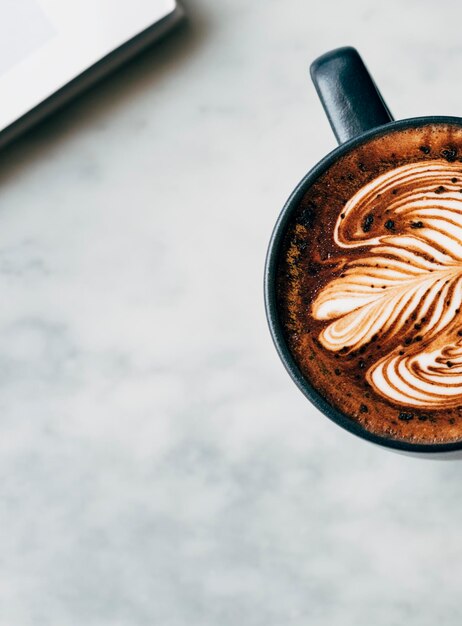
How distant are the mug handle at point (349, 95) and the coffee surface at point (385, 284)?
3 cm

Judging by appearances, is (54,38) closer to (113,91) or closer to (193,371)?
(113,91)

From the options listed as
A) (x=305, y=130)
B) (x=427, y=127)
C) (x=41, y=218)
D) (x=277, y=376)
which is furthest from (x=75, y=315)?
(x=427, y=127)

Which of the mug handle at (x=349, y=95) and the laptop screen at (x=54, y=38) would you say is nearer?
the mug handle at (x=349, y=95)

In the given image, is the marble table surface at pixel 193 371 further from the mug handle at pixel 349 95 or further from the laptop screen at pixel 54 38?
the mug handle at pixel 349 95

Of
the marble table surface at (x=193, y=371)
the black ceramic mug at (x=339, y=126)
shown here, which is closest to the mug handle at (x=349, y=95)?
the black ceramic mug at (x=339, y=126)

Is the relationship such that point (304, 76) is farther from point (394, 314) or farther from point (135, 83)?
point (394, 314)

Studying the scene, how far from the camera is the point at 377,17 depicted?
1.02 meters

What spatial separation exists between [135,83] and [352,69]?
0.33 metres

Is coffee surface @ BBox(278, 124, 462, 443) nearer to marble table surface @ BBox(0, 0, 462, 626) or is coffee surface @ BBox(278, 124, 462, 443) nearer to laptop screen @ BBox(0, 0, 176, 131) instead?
marble table surface @ BBox(0, 0, 462, 626)

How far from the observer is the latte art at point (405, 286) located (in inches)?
31.6

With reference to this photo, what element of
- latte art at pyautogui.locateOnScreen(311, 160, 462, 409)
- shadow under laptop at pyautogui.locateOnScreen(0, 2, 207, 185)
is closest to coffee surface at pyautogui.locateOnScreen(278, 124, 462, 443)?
latte art at pyautogui.locateOnScreen(311, 160, 462, 409)

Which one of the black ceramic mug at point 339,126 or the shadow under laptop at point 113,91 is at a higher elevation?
the shadow under laptop at point 113,91

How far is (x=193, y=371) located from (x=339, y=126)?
0.36m

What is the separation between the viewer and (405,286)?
31.8 inches
